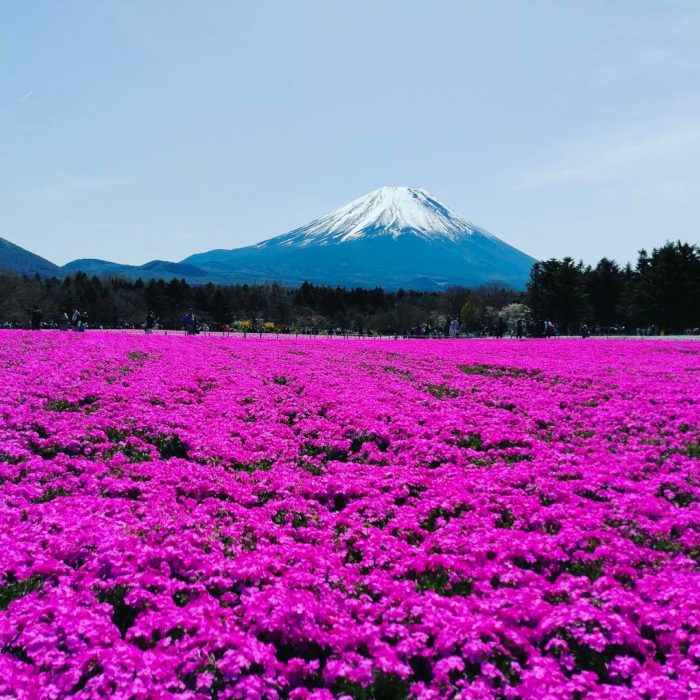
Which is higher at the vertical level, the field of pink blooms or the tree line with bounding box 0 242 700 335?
the tree line with bounding box 0 242 700 335

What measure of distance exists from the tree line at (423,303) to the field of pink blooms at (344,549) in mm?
46936

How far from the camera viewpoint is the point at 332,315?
14675 centimetres

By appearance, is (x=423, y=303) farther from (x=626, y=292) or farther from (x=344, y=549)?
(x=344, y=549)

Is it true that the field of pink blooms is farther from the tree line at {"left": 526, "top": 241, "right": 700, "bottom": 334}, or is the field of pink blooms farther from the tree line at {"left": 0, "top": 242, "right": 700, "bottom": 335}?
the tree line at {"left": 526, "top": 241, "right": 700, "bottom": 334}

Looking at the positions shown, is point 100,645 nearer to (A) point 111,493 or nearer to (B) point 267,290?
(A) point 111,493

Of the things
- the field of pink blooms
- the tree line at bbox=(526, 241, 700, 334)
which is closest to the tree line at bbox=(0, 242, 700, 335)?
the tree line at bbox=(526, 241, 700, 334)

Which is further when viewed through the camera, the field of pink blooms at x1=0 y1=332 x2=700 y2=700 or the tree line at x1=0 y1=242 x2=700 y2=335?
the tree line at x1=0 y1=242 x2=700 y2=335

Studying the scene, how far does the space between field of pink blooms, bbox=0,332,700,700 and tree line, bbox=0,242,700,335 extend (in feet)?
154

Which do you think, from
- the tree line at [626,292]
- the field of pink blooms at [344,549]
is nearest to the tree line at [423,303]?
the tree line at [626,292]

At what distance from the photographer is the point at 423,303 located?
147 meters

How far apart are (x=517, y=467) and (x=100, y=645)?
7.57 metres

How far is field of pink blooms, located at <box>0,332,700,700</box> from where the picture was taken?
197 inches

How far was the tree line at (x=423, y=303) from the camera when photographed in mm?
76250

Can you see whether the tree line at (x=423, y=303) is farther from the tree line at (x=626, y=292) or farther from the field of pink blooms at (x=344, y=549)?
the field of pink blooms at (x=344, y=549)
